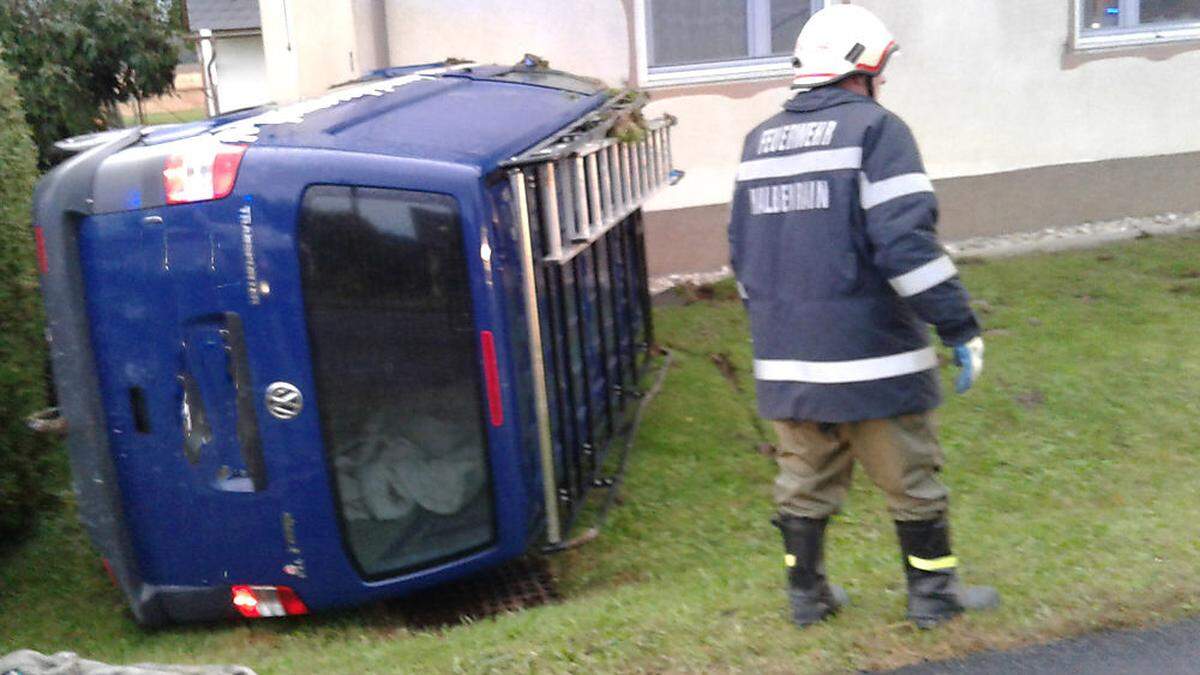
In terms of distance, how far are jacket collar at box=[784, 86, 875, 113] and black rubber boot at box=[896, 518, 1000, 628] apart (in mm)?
1327

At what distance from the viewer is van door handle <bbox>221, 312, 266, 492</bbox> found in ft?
14.2

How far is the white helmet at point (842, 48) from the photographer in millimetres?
3844

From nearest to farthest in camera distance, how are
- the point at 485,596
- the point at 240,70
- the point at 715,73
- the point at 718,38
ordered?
the point at 485,596
the point at 715,73
the point at 718,38
the point at 240,70

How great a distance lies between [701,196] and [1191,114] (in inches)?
163

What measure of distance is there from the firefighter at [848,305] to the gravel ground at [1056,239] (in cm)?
531

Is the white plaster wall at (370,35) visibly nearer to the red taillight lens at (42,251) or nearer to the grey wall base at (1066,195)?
the grey wall base at (1066,195)

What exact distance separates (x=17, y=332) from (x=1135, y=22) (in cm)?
890

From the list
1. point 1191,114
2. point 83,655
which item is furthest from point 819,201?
point 1191,114

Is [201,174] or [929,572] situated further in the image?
[201,174]

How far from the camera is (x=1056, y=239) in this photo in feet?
32.6

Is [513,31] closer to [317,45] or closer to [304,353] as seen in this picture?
[317,45]

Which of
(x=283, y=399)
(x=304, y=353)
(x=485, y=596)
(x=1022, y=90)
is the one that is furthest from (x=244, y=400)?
(x=1022, y=90)

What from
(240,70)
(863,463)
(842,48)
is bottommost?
(863,463)

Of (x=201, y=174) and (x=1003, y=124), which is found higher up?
(x=201, y=174)
